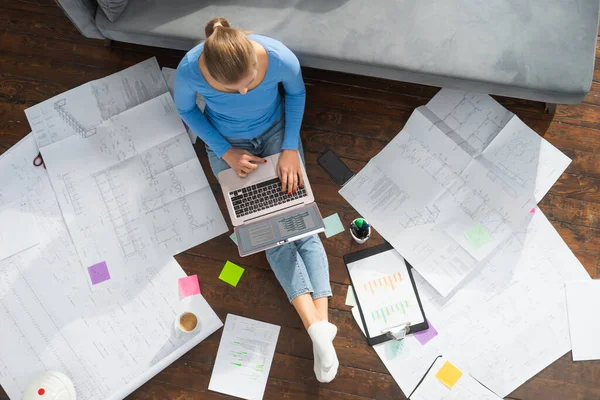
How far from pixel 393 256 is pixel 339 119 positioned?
61 centimetres

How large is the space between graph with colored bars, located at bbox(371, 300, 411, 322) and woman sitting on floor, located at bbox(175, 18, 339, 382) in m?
0.20

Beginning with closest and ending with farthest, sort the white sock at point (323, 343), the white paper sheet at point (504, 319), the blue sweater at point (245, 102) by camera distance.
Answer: the blue sweater at point (245, 102)
the white sock at point (323, 343)
the white paper sheet at point (504, 319)

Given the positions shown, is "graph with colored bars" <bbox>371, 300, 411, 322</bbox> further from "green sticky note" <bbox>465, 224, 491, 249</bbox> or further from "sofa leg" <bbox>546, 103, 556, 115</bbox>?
"sofa leg" <bbox>546, 103, 556, 115</bbox>

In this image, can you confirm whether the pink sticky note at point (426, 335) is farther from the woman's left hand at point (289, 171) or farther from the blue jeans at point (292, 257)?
the woman's left hand at point (289, 171)

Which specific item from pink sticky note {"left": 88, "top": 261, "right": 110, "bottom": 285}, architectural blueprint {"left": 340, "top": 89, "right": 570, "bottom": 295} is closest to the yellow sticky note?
architectural blueprint {"left": 340, "top": 89, "right": 570, "bottom": 295}

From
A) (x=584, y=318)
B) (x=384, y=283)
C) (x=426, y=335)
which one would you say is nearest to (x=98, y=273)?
(x=384, y=283)

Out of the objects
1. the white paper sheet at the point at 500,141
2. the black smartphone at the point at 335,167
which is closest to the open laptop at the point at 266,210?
the black smartphone at the point at 335,167

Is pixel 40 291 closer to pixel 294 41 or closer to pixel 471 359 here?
pixel 294 41

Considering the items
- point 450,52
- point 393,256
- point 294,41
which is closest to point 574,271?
point 393,256

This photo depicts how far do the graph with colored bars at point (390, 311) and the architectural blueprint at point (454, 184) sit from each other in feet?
0.43

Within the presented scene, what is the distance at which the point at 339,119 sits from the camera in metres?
1.99

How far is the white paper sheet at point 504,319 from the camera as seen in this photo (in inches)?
68.7

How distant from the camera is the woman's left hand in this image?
1701 mm

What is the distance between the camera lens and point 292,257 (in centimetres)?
174
